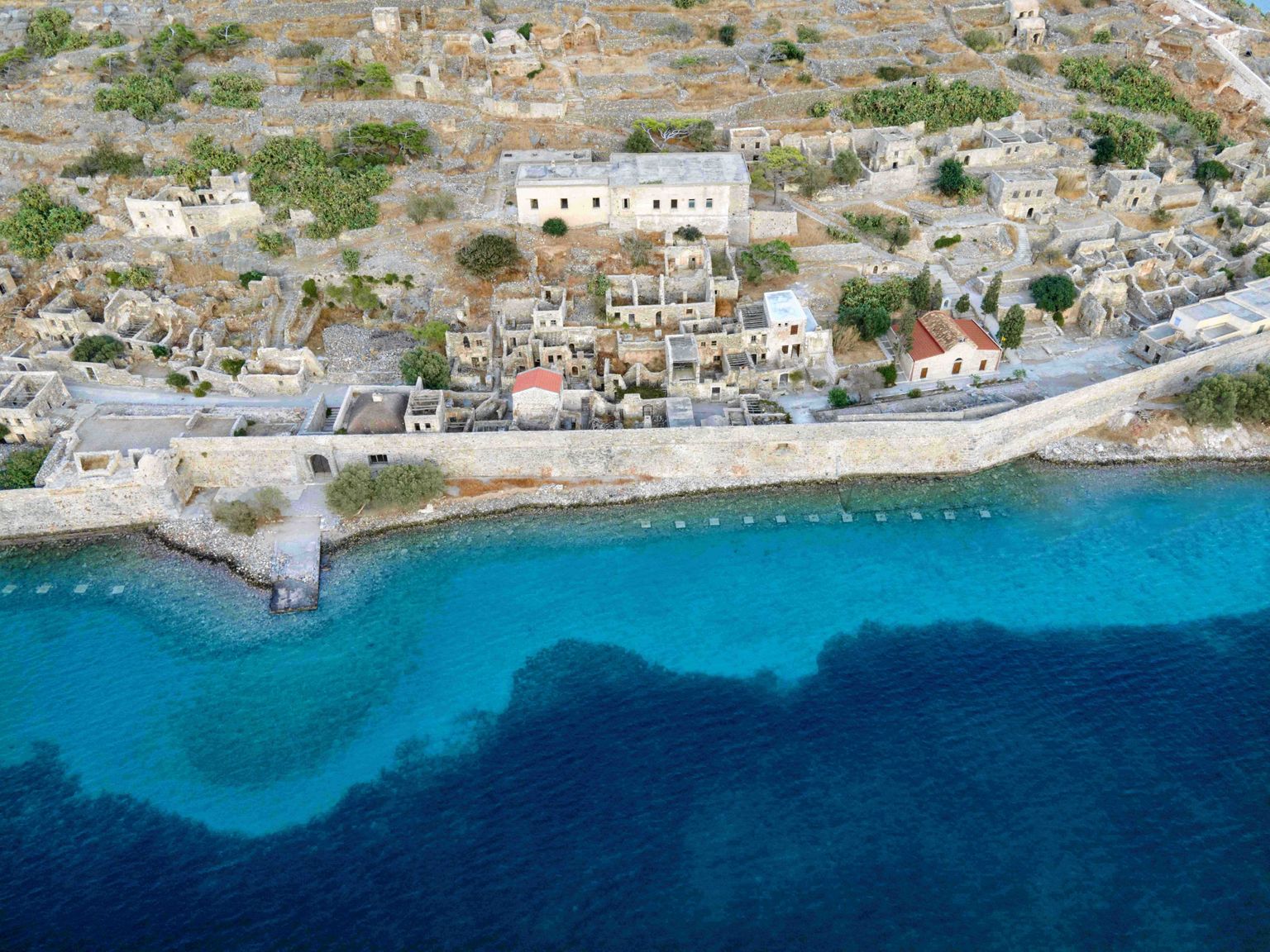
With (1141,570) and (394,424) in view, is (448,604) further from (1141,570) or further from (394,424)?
(1141,570)

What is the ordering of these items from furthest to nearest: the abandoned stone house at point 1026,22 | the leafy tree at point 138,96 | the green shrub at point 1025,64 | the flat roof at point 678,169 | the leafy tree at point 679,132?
the abandoned stone house at point 1026,22
the green shrub at point 1025,64
the leafy tree at point 679,132
the leafy tree at point 138,96
the flat roof at point 678,169

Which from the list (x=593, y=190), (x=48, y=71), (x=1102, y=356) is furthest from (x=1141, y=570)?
(x=48, y=71)

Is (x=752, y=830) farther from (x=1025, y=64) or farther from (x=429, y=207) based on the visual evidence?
(x=1025, y=64)

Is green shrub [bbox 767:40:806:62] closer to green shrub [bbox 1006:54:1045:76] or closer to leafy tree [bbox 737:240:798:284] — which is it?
green shrub [bbox 1006:54:1045:76]

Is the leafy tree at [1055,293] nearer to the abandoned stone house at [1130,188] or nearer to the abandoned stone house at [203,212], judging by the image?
the abandoned stone house at [1130,188]

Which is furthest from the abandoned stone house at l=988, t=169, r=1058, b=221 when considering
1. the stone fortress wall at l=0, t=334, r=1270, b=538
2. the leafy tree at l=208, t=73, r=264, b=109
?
the leafy tree at l=208, t=73, r=264, b=109

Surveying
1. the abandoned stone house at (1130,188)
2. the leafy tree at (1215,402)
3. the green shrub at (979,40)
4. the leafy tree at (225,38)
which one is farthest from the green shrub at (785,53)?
the leafy tree at (225,38)

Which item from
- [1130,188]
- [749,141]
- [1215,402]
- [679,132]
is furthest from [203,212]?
[1130,188]
